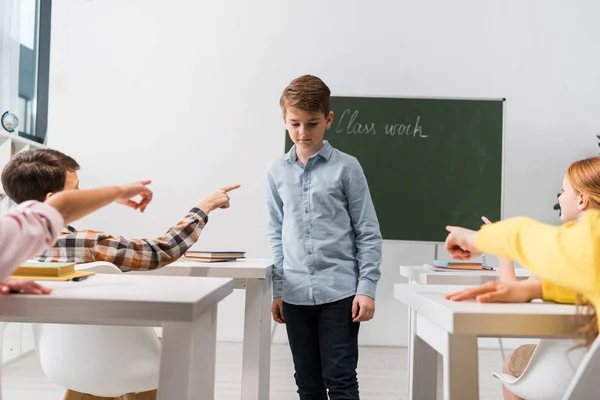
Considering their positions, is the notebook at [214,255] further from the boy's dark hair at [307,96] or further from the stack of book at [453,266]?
the stack of book at [453,266]

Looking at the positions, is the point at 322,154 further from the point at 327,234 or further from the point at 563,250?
the point at 563,250

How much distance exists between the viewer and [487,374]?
125 inches

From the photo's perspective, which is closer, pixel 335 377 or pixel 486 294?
pixel 486 294

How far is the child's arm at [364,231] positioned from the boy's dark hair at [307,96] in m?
0.24

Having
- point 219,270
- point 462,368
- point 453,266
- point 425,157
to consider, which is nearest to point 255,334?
point 219,270

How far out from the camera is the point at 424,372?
4.51 ft

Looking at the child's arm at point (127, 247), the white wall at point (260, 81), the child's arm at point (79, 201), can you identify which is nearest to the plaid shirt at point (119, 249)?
the child's arm at point (127, 247)

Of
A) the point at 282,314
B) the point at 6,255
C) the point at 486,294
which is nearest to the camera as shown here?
the point at 6,255

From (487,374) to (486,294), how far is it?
2.55 metres

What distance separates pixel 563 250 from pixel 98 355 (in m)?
1.00

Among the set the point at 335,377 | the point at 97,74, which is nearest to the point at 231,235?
the point at 97,74

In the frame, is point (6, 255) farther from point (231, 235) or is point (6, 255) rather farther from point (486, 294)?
point (231, 235)

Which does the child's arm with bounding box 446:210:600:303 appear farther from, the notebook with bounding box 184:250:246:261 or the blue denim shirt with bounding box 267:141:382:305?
the notebook with bounding box 184:250:246:261

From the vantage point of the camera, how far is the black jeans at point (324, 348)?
5.32 ft
